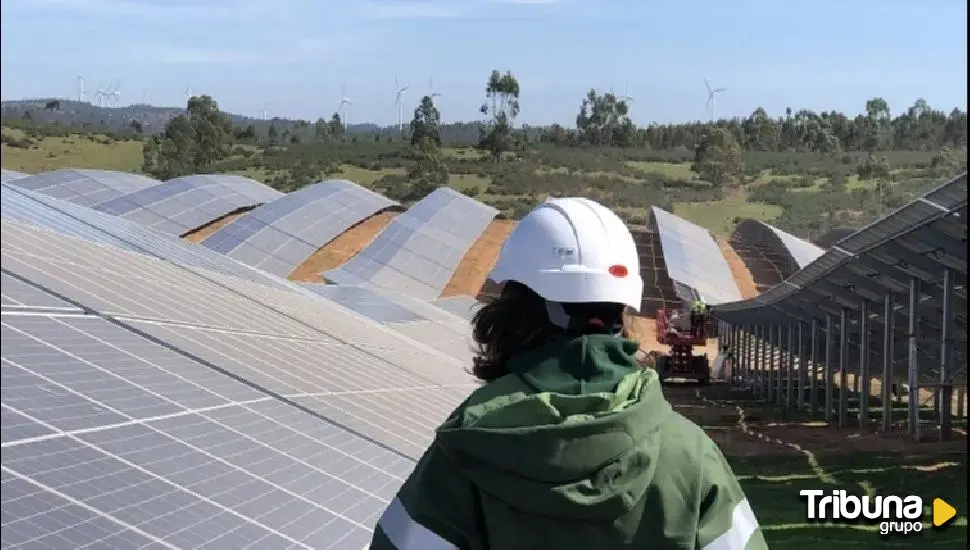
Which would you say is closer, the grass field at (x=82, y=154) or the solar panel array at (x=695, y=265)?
the solar panel array at (x=695, y=265)

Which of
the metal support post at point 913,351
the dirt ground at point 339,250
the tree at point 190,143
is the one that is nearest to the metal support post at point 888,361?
the metal support post at point 913,351

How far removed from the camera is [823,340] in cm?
3281

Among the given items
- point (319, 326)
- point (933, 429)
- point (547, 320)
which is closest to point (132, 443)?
point (547, 320)

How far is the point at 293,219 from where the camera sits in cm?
4012

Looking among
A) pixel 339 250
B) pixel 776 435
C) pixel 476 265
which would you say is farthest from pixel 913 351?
pixel 339 250

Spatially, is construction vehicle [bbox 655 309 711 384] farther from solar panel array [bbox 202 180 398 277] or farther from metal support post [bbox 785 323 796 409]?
solar panel array [bbox 202 180 398 277]

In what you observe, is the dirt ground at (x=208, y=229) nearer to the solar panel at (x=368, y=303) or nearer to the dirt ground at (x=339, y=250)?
the dirt ground at (x=339, y=250)

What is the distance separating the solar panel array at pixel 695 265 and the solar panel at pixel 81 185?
73.8ft

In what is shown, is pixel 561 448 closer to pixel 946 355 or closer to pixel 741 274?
pixel 946 355

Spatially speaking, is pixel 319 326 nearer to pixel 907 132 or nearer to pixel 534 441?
pixel 534 441

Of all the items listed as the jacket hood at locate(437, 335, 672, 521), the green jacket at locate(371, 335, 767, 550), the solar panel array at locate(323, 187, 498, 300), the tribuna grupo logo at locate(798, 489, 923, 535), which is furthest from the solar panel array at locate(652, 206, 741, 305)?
the jacket hood at locate(437, 335, 672, 521)

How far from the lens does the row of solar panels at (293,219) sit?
34.5 meters

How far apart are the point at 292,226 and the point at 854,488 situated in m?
26.2

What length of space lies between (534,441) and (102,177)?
1850 inches
